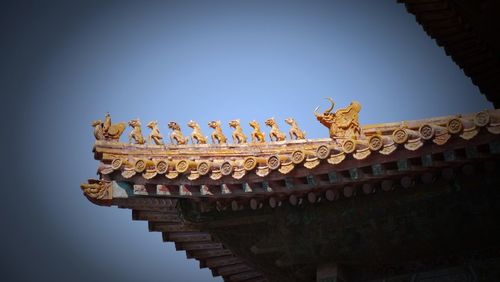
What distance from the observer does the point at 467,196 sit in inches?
394

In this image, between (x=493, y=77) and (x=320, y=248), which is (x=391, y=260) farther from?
(x=493, y=77)

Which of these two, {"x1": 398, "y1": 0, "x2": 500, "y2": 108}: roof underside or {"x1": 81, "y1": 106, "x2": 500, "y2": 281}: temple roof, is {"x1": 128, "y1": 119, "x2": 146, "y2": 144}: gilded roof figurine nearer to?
{"x1": 81, "y1": 106, "x2": 500, "y2": 281}: temple roof

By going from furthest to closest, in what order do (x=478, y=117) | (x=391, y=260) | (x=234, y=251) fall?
1. (x=234, y=251)
2. (x=391, y=260)
3. (x=478, y=117)

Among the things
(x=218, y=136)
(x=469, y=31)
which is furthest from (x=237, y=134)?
(x=469, y=31)

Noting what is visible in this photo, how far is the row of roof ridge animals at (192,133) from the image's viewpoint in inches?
454

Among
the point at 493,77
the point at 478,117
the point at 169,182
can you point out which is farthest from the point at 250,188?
the point at 493,77

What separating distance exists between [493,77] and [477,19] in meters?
1.68

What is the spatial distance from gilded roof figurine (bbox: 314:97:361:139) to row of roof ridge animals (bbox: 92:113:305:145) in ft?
4.90

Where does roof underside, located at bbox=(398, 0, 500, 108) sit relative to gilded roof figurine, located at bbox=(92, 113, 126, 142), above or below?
above

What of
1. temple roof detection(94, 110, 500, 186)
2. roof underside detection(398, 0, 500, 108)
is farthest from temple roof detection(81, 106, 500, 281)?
roof underside detection(398, 0, 500, 108)

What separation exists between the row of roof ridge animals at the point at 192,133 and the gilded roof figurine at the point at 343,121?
1.49 meters

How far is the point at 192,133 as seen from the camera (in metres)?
12.0

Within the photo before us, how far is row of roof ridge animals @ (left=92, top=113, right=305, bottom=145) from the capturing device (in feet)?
37.9

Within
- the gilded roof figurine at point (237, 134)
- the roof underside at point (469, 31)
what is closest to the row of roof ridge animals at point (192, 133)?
the gilded roof figurine at point (237, 134)
